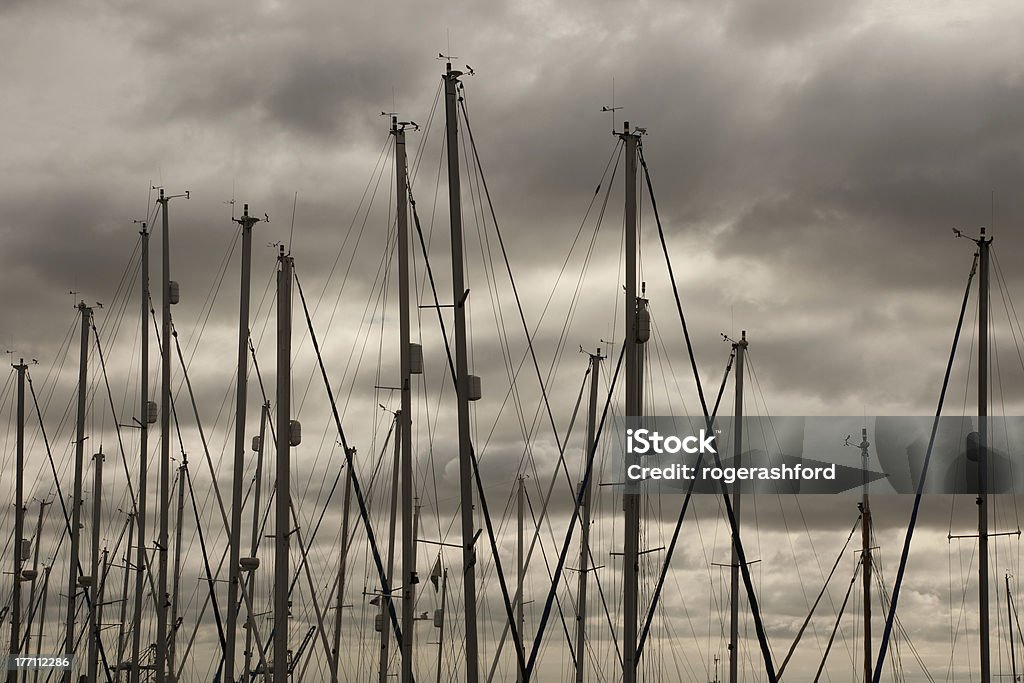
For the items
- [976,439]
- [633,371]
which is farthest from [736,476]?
[633,371]

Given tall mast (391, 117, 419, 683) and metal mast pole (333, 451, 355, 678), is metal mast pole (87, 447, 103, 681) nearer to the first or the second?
metal mast pole (333, 451, 355, 678)

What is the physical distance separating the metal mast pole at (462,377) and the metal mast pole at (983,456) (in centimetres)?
1508

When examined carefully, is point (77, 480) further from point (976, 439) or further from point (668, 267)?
point (976, 439)

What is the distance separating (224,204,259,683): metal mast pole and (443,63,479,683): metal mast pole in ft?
35.4

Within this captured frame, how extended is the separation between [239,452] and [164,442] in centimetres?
A: 425

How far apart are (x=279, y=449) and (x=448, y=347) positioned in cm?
643

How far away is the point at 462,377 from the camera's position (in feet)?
105

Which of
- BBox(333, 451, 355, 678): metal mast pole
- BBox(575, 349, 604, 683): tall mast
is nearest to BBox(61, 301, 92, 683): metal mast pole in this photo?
BBox(333, 451, 355, 678): metal mast pole

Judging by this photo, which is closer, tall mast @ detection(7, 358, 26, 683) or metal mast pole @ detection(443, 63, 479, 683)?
metal mast pole @ detection(443, 63, 479, 683)

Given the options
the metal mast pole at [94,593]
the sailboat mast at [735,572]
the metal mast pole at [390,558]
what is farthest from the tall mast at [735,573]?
the metal mast pole at [94,593]

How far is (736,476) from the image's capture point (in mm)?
44844

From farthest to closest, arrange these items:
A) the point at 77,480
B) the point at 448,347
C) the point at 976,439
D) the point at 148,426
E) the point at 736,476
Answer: the point at 77,480, the point at 148,426, the point at 736,476, the point at 976,439, the point at 448,347

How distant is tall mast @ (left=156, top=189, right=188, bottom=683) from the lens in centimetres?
4438

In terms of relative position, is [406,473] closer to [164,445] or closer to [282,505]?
[282,505]
